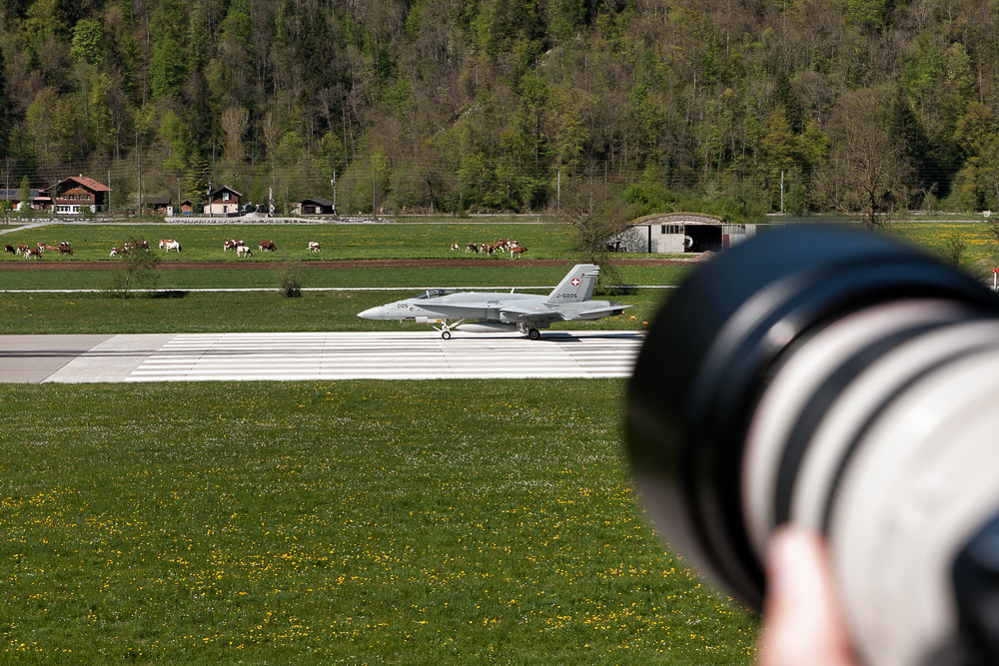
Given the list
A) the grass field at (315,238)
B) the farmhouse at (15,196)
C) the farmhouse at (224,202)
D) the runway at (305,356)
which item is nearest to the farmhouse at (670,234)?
the grass field at (315,238)

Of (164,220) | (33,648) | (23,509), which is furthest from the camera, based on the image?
(164,220)

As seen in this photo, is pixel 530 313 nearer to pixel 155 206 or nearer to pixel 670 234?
pixel 670 234

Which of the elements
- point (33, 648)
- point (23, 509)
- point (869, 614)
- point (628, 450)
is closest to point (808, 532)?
point (869, 614)

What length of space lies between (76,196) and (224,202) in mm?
28889

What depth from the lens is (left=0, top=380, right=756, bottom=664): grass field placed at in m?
11.0

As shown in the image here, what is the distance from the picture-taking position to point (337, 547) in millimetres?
14242

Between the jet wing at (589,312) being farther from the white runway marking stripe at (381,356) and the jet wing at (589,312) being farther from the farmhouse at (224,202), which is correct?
the farmhouse at (224,202)

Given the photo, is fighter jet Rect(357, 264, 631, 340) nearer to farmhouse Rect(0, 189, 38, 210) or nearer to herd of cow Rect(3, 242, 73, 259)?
herd of cow Rect(3, 242, 73, 259)

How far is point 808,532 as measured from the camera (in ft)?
3.95

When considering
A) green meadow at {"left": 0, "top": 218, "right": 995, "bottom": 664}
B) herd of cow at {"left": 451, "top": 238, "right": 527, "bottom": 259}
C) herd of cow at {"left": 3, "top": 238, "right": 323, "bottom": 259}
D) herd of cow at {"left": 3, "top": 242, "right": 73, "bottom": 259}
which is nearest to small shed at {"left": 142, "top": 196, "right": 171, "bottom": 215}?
herd of cow at {"left": 3, "top": 238, "right": 323, "bottom": 259}

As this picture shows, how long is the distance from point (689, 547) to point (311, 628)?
10776 millimetres

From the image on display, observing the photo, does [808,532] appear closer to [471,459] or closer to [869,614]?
[869,614]

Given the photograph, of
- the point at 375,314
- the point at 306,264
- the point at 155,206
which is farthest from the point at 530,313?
the point at 155,206

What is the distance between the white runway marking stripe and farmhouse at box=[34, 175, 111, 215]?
16208 cm
